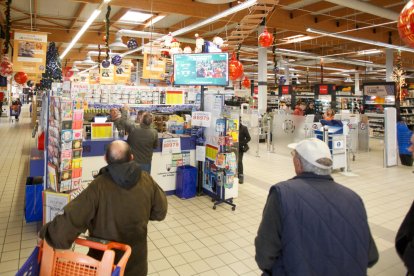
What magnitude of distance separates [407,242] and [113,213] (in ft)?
7.03

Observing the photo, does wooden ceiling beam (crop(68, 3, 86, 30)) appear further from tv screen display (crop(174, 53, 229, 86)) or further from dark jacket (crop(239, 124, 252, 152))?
dark jacket (crop(239, 124, 252, 152))

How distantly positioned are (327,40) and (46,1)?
41.1ft

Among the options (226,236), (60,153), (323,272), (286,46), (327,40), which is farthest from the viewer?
(286,46)

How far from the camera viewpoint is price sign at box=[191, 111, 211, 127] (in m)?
5.99

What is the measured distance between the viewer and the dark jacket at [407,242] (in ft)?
7.16

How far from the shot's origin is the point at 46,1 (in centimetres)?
1023

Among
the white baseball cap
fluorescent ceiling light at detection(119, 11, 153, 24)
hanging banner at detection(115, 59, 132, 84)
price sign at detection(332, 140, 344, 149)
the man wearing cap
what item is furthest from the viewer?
hanging banner at detection(115, 59, 132, 84)

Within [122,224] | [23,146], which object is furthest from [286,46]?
[122,224]

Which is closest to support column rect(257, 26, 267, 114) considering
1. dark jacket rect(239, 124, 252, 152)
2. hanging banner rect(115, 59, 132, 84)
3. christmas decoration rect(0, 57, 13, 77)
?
hanging banner rect(115, 59, 132, 84)

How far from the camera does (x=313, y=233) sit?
1751 millimetres

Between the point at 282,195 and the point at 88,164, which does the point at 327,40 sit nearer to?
the point at 88,164

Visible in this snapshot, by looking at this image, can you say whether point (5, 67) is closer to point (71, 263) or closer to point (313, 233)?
point (71, 263)

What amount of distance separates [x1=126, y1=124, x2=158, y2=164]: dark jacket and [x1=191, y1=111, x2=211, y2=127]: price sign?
106 centimetres

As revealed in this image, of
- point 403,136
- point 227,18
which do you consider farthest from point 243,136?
point 227,18
